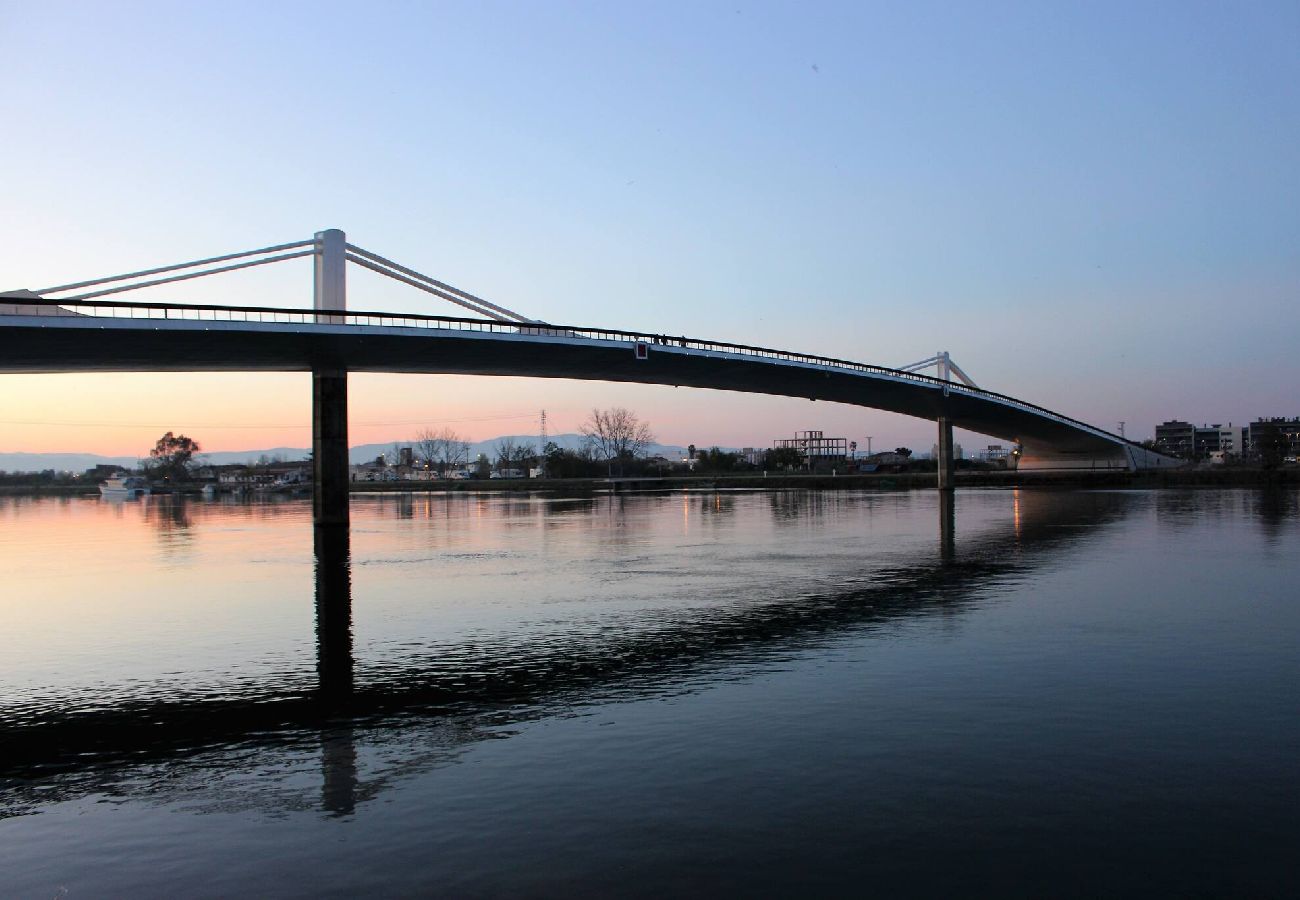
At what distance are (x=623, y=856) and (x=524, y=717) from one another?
4.69 meters

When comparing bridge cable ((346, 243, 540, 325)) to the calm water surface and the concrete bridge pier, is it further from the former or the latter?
the calm water surface

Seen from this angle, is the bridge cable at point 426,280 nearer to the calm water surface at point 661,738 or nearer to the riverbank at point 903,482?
the calm water surface at point 661,738

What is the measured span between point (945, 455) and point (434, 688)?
9954 centimetres

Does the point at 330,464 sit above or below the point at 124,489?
above

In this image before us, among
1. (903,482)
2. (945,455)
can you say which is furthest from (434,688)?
(903,482)

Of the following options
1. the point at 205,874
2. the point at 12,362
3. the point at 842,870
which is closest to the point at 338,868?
the point at 205,874

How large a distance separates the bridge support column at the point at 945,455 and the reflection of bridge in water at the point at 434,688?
83.3 meters

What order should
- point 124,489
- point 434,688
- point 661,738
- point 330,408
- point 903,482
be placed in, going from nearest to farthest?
point 661,738, point 434,688, point 330,408, point 903,482, point 124,489

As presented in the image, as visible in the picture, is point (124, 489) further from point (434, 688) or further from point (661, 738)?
point (661, 738)

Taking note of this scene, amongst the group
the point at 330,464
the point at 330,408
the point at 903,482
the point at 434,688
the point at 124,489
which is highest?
the point at 330,408

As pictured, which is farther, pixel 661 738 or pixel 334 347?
pixel 334 347

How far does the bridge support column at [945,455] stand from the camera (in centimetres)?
10538

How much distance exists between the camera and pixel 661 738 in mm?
11117

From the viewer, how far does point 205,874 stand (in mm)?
7660
